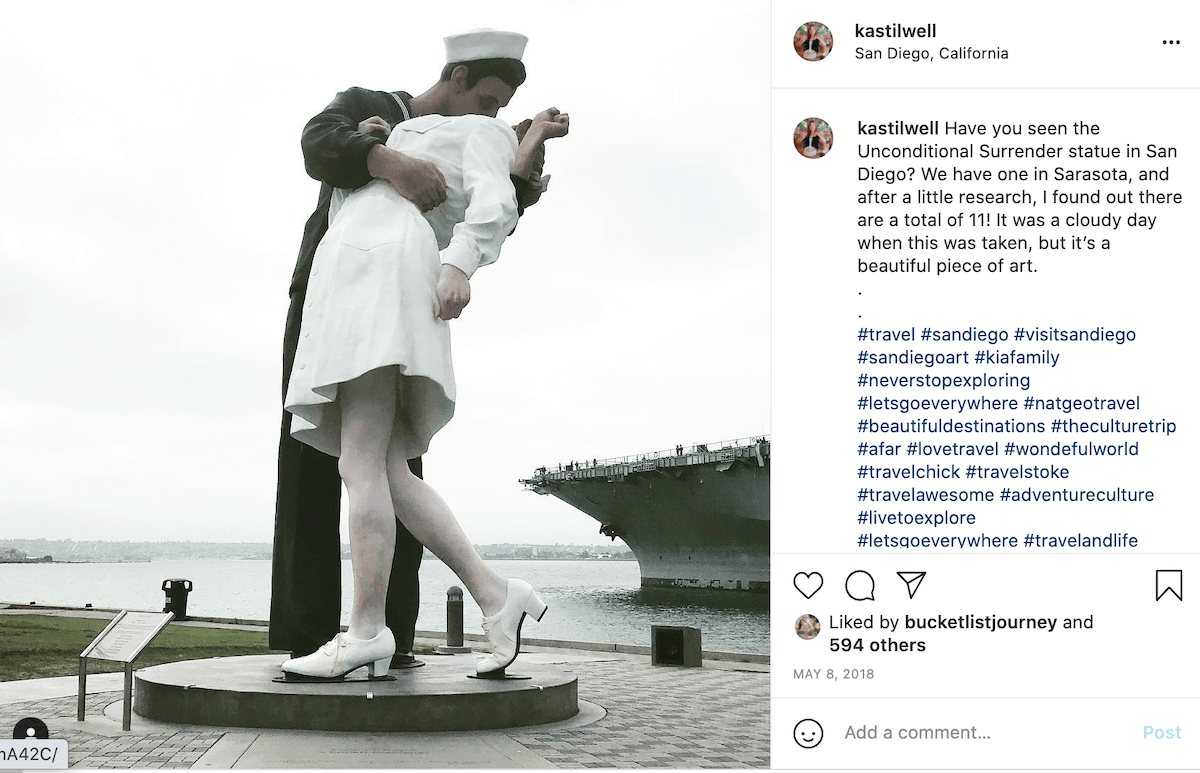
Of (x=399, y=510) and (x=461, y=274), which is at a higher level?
(x=461, y=274)

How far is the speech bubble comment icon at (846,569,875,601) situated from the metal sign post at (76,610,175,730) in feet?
7.44

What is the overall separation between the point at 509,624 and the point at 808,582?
1.37m

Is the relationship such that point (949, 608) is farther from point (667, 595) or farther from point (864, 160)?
point (667, 595)

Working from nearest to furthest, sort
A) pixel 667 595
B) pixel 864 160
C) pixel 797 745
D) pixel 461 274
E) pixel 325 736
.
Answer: pixel 797 745, pixel 864 160, pixel 325 736, pixel 461 274, pixel 667 595

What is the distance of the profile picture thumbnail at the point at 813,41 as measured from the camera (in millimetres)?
3020

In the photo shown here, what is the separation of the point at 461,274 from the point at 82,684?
6.67ft

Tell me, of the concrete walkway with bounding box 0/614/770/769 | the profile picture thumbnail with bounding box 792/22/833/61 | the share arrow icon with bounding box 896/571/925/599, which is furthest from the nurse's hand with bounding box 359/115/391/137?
the share arrow icon with bounding box 896/571/925/599

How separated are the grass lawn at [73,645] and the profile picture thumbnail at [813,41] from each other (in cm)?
514

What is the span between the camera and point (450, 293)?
3564 millimetres

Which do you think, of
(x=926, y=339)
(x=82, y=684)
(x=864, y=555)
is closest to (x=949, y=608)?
(x=864, y=555)

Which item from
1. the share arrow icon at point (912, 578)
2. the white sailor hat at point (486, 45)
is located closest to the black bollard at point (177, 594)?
the white sailor hat at point (486, 45)

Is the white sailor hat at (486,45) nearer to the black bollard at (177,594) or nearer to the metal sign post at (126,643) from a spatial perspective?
the metal sign post at (126,643)

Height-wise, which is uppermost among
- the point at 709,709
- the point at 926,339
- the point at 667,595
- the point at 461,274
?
the point at 461,274

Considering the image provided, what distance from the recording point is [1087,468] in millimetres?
2807
